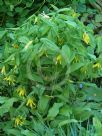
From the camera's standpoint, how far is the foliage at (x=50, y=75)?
2344mm

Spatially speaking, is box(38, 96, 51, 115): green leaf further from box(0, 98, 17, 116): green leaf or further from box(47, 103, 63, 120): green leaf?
box(0, 98, 17, 116): green leaf

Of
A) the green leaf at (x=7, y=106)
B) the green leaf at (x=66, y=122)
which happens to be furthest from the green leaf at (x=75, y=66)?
the green leaf at (x=7, y=106)

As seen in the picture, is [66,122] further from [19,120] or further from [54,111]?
[19,120]

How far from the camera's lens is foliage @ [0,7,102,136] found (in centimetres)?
234

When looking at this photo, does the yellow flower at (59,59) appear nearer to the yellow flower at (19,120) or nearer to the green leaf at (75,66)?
the green leaf at (75,66)

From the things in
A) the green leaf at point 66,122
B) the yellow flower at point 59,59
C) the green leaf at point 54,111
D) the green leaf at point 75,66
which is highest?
the yellow flower at point 59,59

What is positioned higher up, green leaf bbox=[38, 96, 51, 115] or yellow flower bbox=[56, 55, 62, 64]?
yellow flower bbox=[56, 55, 62, 64]

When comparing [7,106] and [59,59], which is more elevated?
[59,59]

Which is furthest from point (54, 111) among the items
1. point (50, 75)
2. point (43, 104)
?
point (50, 75)

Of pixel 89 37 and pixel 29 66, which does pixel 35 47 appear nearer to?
pixel 29 66

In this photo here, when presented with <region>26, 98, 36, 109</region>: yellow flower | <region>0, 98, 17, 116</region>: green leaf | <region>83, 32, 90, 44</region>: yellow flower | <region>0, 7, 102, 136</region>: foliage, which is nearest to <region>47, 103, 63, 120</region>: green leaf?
<region>0, 7, 102, 136</region>: foliage

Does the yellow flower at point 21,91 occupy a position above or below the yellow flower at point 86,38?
below

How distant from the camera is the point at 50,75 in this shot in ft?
8.07

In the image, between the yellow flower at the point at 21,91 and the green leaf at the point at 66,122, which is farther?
the yellow flower at the point at 21,91
